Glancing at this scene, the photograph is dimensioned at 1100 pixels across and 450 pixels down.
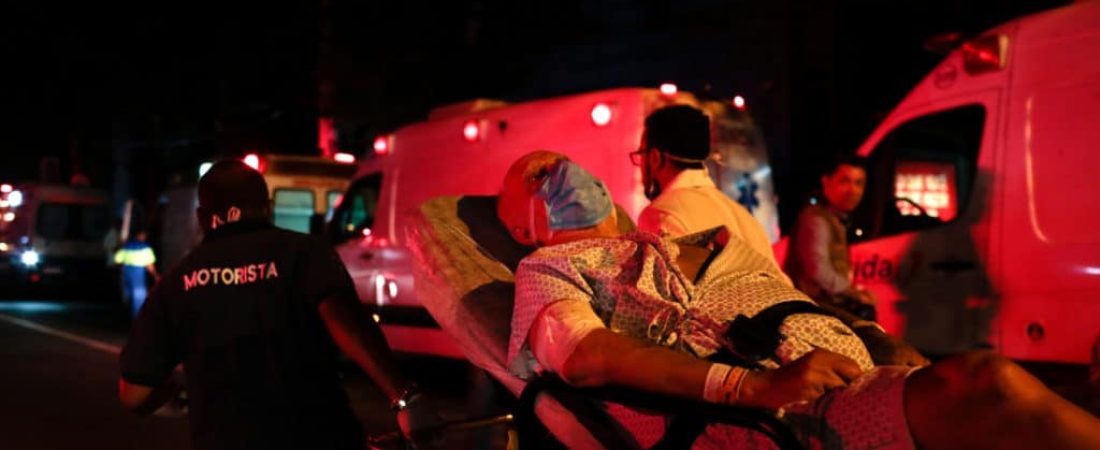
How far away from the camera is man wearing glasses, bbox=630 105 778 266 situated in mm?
3979

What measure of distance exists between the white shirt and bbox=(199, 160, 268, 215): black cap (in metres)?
1.37

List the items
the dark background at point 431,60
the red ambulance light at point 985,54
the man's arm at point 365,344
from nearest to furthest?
1. the man's arm at point 365,344
2. the red ambulance light at point 985,54
3. the dark background at point 431,60

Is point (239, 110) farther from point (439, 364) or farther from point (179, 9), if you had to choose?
point (439, 364)

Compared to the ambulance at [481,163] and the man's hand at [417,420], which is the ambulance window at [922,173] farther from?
the man's hand at [417,420]

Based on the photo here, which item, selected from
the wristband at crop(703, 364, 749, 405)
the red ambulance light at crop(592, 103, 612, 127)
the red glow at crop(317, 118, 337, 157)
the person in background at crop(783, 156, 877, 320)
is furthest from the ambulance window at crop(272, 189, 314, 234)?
the wristband at crop(703, 364, 749, 405)

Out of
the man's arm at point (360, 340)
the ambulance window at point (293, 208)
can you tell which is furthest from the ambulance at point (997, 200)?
the ambulance window at point (293, 208)

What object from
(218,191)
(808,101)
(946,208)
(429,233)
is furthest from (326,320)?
(808,101)

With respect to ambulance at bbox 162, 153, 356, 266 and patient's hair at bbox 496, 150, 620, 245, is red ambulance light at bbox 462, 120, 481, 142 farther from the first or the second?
ambulance at bbox 162, 153, 356, 266

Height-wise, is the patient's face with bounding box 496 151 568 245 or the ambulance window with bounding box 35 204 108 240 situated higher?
the patient's face with bounding box 496 151 568 245

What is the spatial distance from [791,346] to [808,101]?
14794 millimetres

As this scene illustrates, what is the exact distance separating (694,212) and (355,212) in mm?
6510

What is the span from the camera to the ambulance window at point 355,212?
991 cm

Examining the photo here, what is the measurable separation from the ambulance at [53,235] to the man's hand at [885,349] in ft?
67.5

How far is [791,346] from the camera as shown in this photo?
302 cm
